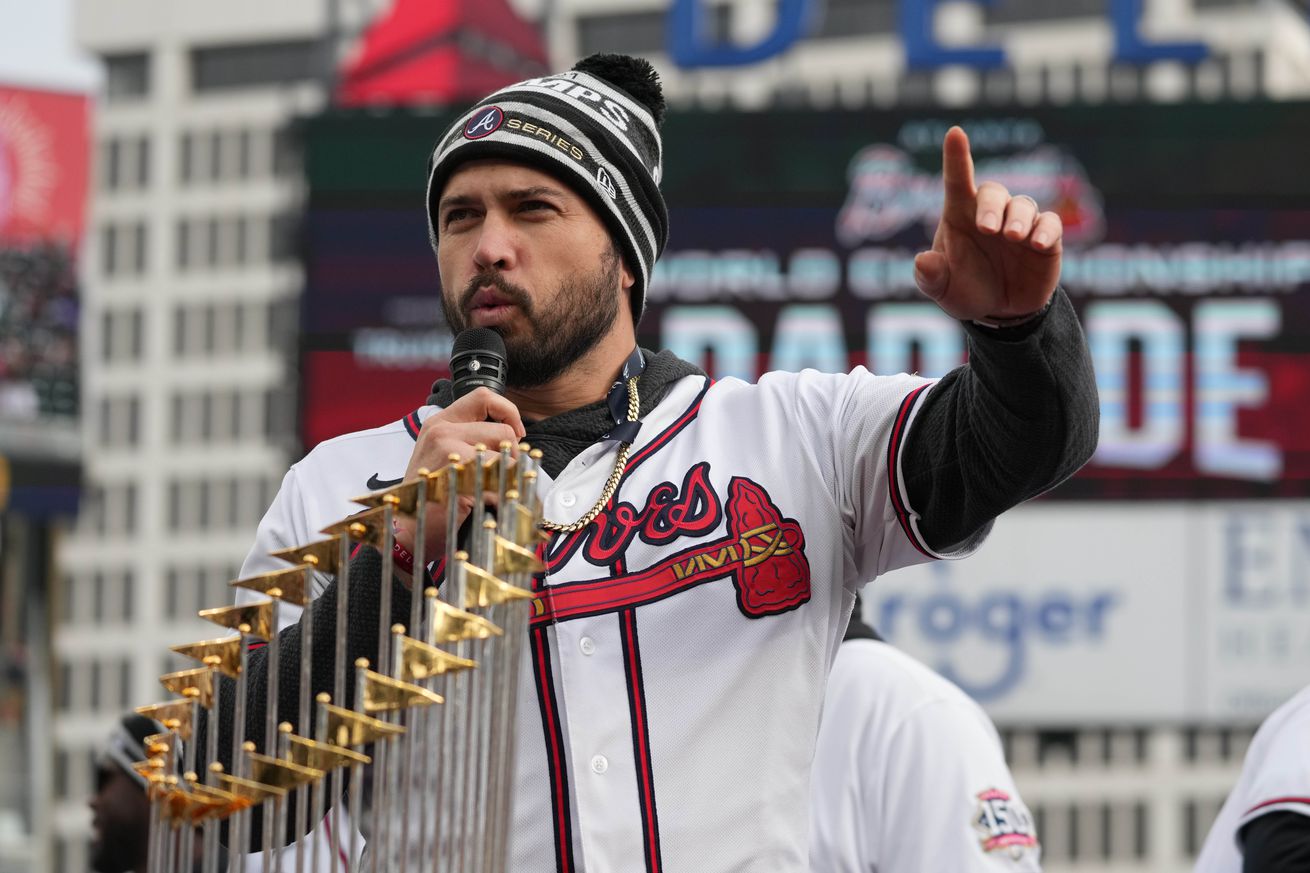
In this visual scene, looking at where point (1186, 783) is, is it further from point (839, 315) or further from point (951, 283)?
point (951, 283)

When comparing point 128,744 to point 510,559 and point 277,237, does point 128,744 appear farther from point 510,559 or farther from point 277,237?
point 277,237

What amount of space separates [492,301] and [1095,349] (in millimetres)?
8843

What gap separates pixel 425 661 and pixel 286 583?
229 mm

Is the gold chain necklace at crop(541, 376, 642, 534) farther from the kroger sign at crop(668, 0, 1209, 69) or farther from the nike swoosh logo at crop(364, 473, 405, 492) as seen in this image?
the kroger sign at crop(668, 0, 1209, 69)

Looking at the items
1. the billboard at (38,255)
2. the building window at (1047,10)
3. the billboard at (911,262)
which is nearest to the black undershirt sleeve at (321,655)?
the billboard at (911,262)

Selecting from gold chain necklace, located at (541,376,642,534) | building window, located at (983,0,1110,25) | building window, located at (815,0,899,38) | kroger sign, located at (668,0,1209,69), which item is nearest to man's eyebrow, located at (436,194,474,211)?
gold chain necklace, located at (541,376,642,534)

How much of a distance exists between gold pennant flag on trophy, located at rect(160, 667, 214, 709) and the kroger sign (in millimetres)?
12822

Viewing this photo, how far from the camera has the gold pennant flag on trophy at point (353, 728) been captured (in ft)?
6.61

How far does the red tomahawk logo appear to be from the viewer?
8.49 feet

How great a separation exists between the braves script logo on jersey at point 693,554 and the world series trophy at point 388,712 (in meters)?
0.36

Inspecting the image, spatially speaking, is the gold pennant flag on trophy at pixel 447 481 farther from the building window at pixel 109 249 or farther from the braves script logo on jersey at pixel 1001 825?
the building window at pixel 109 249

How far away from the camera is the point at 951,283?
2385mm

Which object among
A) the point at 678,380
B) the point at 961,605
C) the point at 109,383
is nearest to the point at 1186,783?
the point at 109,383

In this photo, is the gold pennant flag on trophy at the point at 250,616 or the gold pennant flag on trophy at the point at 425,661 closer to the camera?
the gold pennant flag on trophy at the point at 425,661
